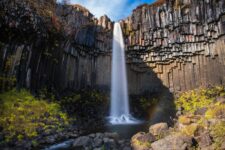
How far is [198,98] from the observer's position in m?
21.2

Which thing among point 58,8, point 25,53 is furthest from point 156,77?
point 25,53

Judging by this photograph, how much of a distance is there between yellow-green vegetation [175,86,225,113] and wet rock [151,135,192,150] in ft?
38.4

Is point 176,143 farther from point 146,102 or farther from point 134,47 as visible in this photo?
point 134,47

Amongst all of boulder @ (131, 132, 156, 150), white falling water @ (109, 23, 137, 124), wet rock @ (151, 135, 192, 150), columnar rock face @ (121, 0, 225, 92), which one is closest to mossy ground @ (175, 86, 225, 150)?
wet rock @ (151, 135, 192, 150)

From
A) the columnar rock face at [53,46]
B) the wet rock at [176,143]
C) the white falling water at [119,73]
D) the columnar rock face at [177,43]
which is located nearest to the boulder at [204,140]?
the wet rock at [176,143]

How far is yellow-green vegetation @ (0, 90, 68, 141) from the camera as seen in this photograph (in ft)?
35.3

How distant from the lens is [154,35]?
23859mm

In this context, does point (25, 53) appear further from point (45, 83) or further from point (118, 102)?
point (118, 102)

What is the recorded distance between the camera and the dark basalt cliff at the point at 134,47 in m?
15.8

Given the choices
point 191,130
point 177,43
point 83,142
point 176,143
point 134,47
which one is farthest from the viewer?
point 134,47

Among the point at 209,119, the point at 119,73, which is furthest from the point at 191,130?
the point at 119,73

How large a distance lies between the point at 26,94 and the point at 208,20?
725 inches

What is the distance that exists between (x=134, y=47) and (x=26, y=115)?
1593 centimetres

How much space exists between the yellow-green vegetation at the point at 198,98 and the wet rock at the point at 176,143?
38.4 ft
